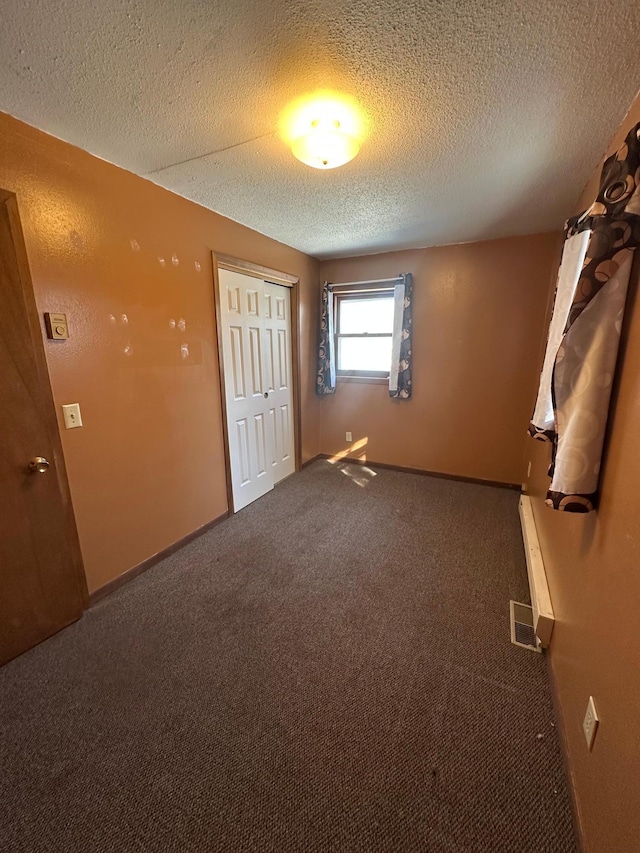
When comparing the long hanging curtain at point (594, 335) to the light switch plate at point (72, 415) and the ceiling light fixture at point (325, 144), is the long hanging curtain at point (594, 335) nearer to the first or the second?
the ceiling light fixture at point (325, 144)

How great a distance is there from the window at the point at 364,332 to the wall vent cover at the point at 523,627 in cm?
247

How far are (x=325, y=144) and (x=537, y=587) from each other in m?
2.32

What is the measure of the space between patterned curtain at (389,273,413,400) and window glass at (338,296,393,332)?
0.21 m

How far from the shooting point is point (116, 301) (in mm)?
1838

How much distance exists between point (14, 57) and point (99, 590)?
231 centimetres

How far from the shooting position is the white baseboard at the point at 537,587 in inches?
59.9

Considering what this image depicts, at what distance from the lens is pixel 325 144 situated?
Result: 1.43 m

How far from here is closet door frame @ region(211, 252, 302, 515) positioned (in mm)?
2465

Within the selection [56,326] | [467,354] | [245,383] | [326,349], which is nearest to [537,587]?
[467,354]

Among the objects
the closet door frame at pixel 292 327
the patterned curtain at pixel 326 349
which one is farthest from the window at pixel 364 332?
the closet door frame at pixel 292 327

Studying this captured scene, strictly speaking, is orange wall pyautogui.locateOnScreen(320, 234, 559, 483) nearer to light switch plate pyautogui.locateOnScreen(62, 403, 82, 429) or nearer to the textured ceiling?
the textured ceiling

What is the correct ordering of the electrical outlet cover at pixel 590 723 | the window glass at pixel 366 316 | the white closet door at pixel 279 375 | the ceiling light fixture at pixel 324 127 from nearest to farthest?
1. the electrical outlet cover at pixel 590 723
2. the ceiling light fixture at pixel 324 127
3. the white closet door at pixel 279 375
4. the window glass at pixel 366 316

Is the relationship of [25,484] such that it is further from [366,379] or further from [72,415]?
[366,379]

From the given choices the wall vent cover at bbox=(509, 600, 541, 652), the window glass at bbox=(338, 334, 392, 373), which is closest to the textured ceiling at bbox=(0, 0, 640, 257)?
the window glass at bbox=(338, 334, 392, 373)
